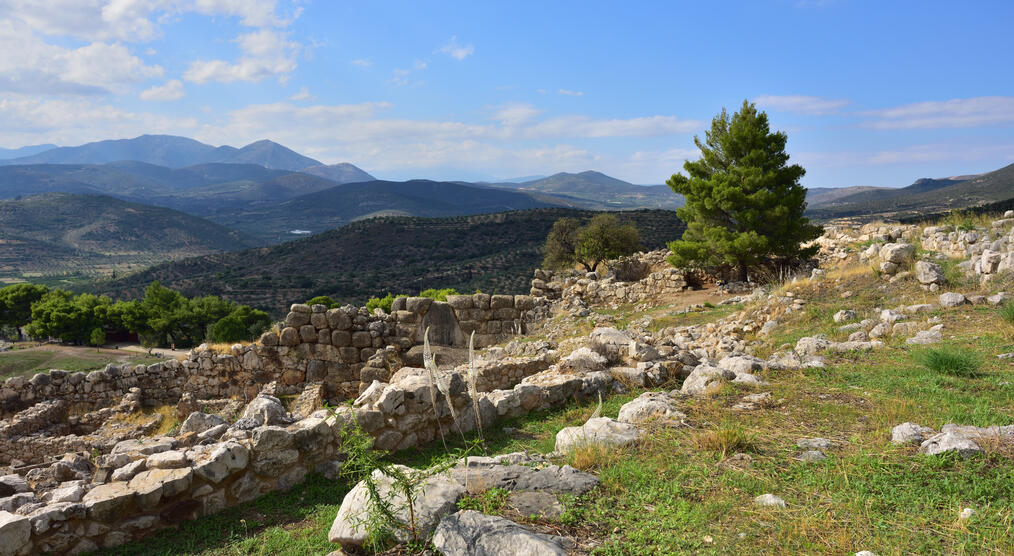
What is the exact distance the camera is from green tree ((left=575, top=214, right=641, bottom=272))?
3256 cm

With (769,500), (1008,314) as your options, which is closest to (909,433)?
(769,500)

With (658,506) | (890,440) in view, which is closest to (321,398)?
(658,506)

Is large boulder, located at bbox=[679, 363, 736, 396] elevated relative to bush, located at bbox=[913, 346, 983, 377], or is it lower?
lower

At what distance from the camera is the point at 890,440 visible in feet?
15.8

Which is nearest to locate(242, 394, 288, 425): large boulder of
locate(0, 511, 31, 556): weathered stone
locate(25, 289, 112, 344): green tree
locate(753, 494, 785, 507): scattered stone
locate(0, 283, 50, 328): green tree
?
locate(0, 511, 31, 556): weathered stone

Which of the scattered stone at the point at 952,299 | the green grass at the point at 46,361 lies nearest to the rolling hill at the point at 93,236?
the green grass at the point at 46,361

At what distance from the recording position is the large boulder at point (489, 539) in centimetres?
329

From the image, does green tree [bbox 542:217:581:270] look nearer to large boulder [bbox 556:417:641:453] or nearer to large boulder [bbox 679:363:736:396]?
large boulder [bbox 679:363:736:396]

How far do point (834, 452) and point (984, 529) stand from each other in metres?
1.42

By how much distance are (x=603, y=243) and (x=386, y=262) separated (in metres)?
42.8

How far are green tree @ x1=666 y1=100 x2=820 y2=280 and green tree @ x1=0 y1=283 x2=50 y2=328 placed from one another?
5138 centimetres

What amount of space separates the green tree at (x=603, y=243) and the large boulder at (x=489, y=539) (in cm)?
2894

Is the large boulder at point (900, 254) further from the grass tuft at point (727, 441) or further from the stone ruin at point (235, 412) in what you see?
the grass tuft at point (727, 441)

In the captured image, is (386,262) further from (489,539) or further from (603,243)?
(489,539)
